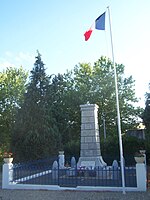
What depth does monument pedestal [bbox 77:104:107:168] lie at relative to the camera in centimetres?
1599

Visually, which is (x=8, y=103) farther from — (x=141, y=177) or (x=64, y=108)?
(x=141, y=177)

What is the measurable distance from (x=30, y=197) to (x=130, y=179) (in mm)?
4745

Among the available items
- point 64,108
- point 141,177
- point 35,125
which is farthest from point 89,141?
point 64,108

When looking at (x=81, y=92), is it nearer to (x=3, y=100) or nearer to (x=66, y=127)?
(x=66, y=127)

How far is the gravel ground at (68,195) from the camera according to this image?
31.1 ft

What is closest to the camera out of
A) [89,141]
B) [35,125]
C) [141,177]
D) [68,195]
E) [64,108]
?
[68,195]

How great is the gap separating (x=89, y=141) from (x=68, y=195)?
21.1 ft

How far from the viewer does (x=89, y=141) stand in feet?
53.5

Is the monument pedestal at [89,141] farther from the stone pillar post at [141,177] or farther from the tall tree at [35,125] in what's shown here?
the tall tree at [35,125]

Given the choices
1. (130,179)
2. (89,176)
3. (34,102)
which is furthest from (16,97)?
(130,179)

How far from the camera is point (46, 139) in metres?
24.6

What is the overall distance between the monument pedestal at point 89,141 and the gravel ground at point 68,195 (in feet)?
17.4

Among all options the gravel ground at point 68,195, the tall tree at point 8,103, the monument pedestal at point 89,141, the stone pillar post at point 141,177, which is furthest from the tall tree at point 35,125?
the stone pillar post at point 141,177

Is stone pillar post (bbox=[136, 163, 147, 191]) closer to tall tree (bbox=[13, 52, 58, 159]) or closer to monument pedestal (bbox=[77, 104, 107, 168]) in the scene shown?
monument pedestal (bbox=[77, 104, 107, 168])
